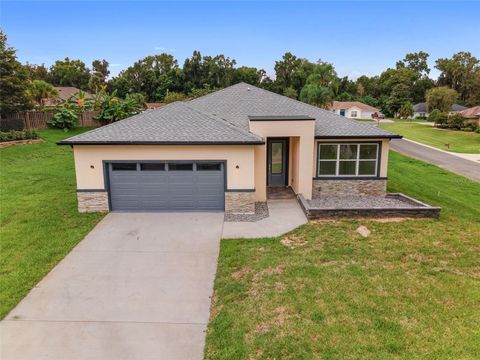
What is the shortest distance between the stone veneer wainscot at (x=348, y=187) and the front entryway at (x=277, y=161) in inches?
75.3

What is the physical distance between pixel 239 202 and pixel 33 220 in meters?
7.24

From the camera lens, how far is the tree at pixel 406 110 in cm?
6994

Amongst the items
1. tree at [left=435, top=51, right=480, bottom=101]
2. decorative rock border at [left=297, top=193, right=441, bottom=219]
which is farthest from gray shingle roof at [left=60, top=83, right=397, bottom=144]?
tree at [left=435, top=51, right=480, bottom=101]

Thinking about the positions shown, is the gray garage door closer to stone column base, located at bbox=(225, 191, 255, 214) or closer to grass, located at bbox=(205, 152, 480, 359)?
stone column base, located at bbox=(225, 191, 255, 214)

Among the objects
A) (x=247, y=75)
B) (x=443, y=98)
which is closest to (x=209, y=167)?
(x=247, y=75)

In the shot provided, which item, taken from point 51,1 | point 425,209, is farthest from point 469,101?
point 51,1

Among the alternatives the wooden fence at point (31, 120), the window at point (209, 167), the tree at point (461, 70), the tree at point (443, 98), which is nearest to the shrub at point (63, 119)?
the wooden fence at point (31, 120)

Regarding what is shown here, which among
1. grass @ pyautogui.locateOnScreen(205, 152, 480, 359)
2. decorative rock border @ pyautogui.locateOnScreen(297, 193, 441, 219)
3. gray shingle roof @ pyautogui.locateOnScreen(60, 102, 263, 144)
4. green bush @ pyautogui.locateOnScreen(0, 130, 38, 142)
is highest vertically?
gray shingle roof @ pyautogui.locateOnScreen(60, 102, 263, 144)

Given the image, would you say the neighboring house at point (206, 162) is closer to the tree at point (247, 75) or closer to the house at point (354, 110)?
the tree at point (247, 75)

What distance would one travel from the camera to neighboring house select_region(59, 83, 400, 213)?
12.2 metres

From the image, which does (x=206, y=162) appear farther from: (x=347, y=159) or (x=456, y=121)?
(x=456, y=121)

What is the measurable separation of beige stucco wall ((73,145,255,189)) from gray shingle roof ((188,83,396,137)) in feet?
7.77

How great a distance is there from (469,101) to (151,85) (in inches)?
2747

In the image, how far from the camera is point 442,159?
28062mm
